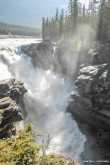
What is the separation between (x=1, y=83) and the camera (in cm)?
5000

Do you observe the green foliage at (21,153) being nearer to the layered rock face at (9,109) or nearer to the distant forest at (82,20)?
the layered rock face at (9,109)

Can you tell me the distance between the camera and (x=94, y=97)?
49.1 metres

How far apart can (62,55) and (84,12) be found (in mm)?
51083

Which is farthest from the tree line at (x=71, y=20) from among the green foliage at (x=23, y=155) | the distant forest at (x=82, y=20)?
the green foliage at (x=23, y=155)

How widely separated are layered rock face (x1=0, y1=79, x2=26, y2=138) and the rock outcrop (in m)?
10.2

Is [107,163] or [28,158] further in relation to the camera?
[107,163]

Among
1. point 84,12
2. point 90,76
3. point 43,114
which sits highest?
point 84,12

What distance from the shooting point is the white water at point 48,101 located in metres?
49.2

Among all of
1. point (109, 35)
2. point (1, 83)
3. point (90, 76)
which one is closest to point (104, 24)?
point (109, 35)

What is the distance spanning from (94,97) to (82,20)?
68936mm

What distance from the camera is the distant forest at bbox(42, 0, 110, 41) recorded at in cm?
8150

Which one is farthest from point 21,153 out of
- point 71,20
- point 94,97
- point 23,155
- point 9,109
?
point 71,20

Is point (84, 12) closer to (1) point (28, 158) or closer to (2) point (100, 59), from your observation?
(2) point (100, 59)

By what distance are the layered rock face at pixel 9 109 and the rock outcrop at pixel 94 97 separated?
33.3 ft
